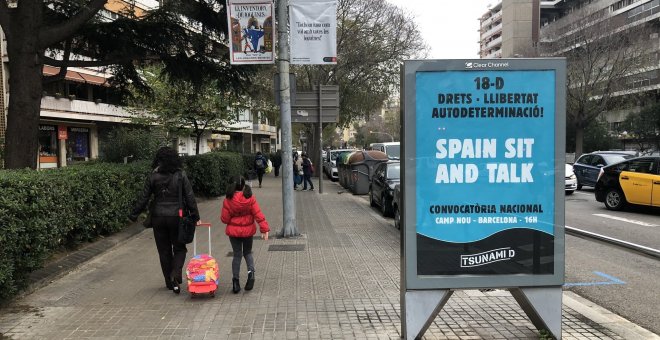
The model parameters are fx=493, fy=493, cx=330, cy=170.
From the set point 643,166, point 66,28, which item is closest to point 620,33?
point 643,166

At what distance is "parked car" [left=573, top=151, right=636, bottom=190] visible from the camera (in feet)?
62.2

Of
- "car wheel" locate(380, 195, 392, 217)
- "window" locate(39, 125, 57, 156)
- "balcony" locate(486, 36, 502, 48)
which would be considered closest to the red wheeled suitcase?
"car wheel" locate(380, 195, 392, 217)

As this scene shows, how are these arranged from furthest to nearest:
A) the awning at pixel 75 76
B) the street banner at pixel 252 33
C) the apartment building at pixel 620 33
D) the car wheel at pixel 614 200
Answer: the apartment building at pixel 620 33, the awning at pixel 75 76, the car wheel at pixel 614 200, the street banner at pixel 252 33

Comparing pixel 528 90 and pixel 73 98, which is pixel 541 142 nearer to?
pixel 528 90

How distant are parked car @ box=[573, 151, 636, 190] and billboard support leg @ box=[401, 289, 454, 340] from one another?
17.4 metres

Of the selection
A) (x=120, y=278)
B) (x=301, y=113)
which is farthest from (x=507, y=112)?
(x=301, y=113)

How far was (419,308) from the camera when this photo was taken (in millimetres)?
4051

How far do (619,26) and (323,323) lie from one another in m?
39.4

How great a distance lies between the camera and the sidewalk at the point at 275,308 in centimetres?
445

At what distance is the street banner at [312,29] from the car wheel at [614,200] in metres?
9.03

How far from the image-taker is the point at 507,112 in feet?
13.2

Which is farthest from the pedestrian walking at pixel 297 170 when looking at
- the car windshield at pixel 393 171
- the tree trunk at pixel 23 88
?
the tree trunk at pixel 23 88

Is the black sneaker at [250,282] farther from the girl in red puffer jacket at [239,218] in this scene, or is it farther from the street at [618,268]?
the street at [618,268]

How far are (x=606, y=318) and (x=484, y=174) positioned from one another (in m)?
2.13
